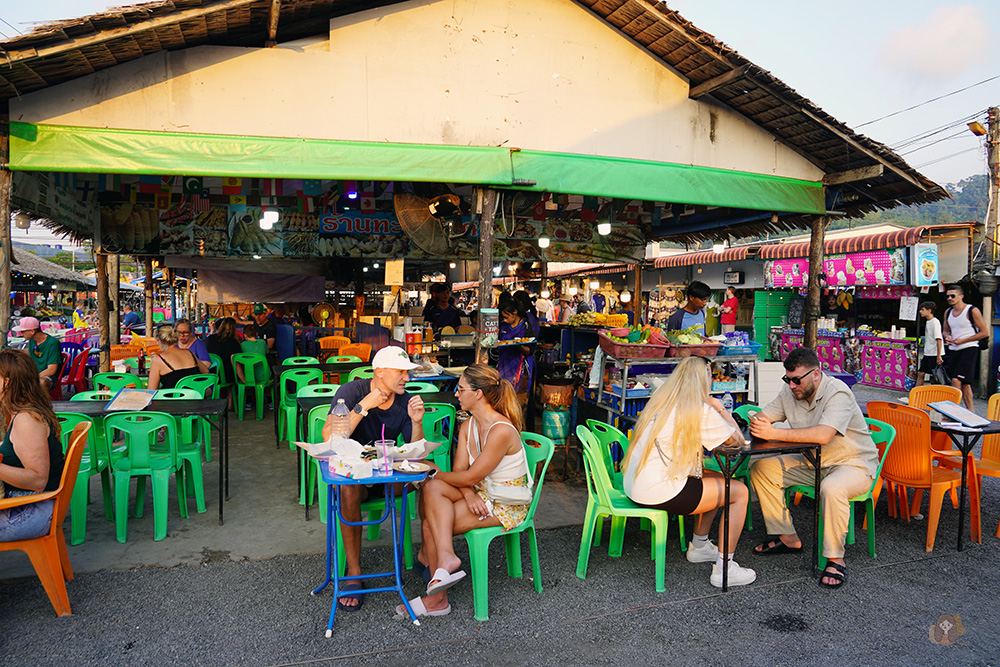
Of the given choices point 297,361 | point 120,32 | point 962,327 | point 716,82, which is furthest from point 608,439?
point 962,327

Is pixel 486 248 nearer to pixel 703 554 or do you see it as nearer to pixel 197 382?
pixel 197 382

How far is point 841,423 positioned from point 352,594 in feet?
10.7

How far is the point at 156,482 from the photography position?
4.29m

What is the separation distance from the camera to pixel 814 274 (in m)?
7.10

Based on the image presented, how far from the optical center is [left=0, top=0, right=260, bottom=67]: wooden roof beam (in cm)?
413

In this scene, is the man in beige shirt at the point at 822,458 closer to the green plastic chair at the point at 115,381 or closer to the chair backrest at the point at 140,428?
the chair backrest at the point at 140,428

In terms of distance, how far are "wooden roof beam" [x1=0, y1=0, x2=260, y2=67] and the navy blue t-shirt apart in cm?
308

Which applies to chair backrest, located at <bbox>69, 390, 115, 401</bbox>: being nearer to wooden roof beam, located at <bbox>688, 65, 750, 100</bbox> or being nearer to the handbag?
wooden roof beam, located at <bbox>688, 65, 750, 100</bbox>

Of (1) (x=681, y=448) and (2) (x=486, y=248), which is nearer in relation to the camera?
(1) (x=681, y=448)

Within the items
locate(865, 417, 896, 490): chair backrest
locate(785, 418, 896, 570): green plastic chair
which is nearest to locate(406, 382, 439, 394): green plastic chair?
locate(785, 418, 896, 570): green plastic chair

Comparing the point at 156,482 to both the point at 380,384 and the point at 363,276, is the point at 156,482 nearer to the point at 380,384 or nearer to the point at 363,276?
the point at 380,384

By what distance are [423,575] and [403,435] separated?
884 millimetres

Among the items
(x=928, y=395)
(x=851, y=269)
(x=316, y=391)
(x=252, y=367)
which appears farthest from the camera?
(x=851, y=269)
